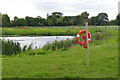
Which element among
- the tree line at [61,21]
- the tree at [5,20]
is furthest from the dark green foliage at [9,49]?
the tree line at [61,21]

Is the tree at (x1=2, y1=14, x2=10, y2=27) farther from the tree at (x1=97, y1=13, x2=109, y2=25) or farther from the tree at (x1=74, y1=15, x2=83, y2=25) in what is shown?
the tree at (x1=97, y1=13, x2=109, y2=25)

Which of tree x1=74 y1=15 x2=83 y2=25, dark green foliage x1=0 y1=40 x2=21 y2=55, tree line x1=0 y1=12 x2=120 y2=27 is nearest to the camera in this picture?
dark green foliage x1=0 y1=40 x2=21 y2=55

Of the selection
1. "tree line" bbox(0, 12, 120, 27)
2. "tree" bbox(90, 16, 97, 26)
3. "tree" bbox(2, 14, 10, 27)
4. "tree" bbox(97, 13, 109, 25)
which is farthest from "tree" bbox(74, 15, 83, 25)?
"tree" bbox(2, 14, 10, 27)

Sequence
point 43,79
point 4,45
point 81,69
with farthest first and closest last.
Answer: point 4,45, point 81,69, point 43,79

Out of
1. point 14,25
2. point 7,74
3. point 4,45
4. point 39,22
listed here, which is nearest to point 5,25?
point 14,25

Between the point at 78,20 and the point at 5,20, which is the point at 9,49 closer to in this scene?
the point at 5,20

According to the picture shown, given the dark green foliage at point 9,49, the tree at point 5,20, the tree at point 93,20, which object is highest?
the tree at point 93,20

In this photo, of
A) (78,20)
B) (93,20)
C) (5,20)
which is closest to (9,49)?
(5,20)

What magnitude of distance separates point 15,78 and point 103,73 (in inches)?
122

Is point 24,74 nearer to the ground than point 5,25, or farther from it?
nearer to the ground

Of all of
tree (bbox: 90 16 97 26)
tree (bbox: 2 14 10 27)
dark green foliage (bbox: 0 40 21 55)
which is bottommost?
dark green foliage (bbox: 0 40 21 55)

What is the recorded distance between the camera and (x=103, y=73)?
750 cm

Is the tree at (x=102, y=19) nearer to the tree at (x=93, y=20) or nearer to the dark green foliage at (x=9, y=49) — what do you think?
the tree at (x=93, y=20)

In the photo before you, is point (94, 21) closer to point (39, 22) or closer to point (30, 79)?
point (39, 22)
